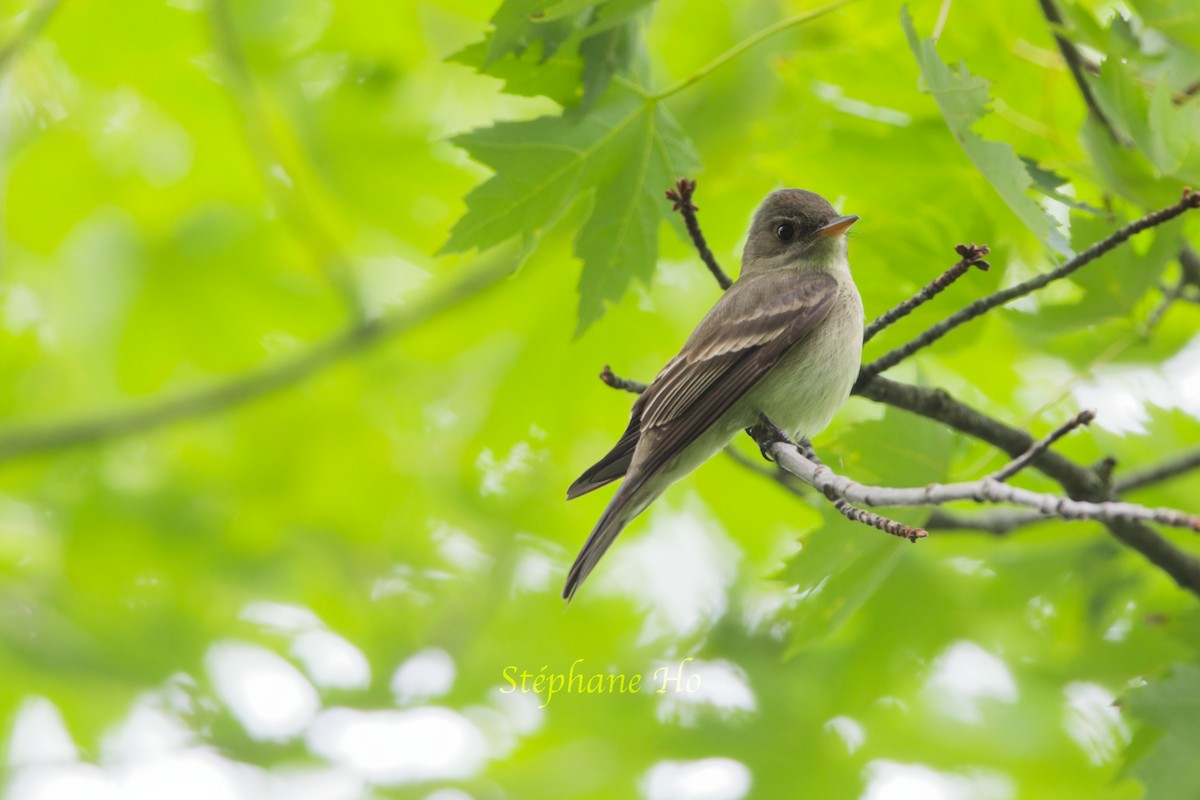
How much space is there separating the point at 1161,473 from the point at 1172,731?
3.84ft

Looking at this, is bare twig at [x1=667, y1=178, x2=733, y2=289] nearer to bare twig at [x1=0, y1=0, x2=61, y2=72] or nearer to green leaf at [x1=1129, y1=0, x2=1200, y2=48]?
green leaf at [x1=1129, y1=0, x2=1200, y2=48]

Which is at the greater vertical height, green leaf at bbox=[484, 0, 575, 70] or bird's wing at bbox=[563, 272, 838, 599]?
green leaf at bbox=[484, 0, 575, 70]

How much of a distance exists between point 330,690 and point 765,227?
355 centimetres

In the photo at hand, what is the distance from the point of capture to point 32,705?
24.3 feet

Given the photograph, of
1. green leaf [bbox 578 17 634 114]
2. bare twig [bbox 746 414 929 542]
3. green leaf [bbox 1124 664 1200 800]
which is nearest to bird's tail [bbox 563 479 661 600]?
bare twig [bbox 746 414 929 542]

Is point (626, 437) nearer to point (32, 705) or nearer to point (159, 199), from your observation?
point (159, 199)

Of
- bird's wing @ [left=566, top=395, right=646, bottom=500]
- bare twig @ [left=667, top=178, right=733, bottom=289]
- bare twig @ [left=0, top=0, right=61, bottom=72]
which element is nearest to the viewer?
bare twig @ [left=667, top=178, right=733, bottom=289]

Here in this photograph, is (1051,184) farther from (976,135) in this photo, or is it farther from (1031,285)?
(976,135)

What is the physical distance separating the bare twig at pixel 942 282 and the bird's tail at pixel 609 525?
894 mm

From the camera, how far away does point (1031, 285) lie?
10.8 feet

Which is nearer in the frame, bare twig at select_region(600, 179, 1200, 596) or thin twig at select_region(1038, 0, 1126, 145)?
thin twig at select_region(1038, 0, 1126, 145)

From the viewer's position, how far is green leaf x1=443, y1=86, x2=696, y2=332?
3469mm

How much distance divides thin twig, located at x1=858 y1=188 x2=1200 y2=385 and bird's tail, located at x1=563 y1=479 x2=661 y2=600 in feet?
2.68

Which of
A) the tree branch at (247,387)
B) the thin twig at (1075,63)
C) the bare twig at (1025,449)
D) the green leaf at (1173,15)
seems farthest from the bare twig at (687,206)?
the tree branch at (247,387)
